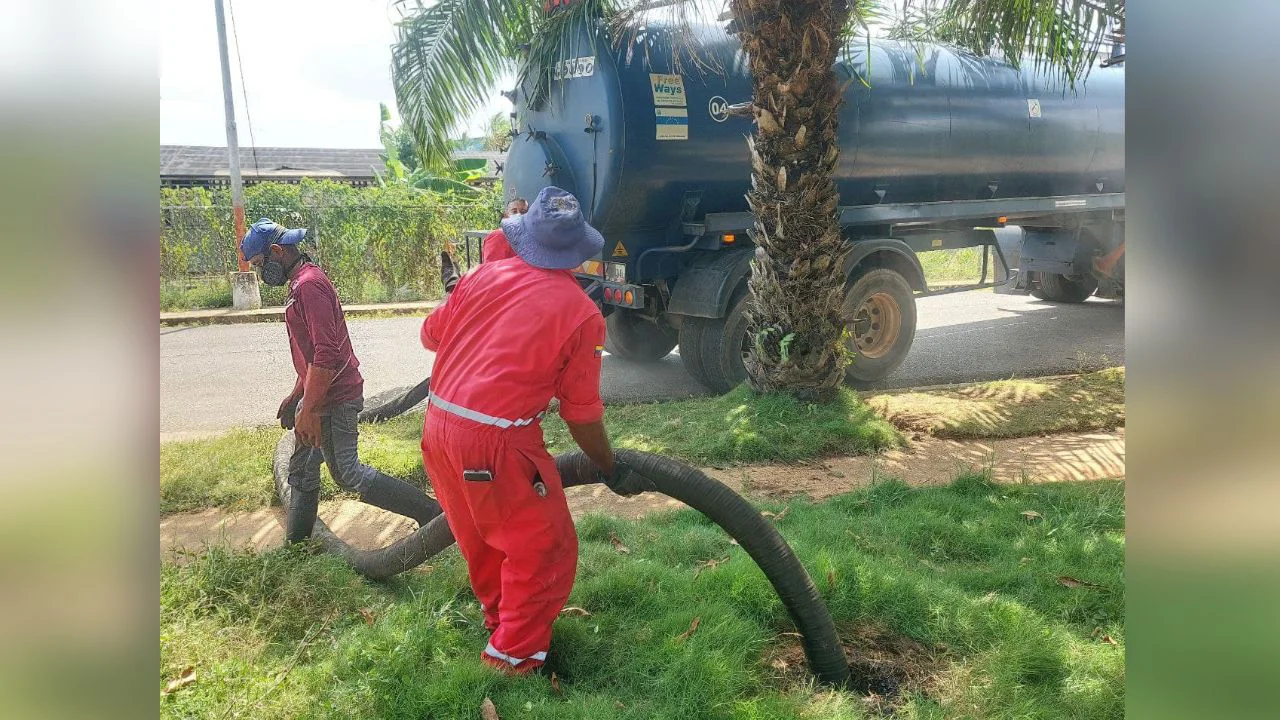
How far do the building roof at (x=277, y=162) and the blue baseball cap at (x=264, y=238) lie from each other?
81.2 feet

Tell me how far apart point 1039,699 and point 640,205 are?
19.3 ft

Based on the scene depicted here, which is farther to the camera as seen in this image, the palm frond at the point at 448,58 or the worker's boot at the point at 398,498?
the palm frond at the point at 448,58

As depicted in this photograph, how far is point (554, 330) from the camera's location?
10.4ft

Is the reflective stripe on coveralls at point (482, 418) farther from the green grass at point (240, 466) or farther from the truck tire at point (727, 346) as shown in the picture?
the truck tire at point (727, 346)

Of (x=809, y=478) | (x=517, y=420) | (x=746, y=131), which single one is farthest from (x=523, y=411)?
(x=746, y=131)

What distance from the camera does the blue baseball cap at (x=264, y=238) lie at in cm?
448

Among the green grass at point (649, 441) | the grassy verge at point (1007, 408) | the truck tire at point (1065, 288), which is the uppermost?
the truck tire at point (1065, 288)

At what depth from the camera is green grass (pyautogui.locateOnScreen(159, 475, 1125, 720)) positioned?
310 centimetres

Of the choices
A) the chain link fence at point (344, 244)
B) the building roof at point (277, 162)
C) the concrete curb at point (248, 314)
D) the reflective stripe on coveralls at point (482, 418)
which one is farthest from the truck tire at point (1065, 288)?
the building roof at point (277, 162)

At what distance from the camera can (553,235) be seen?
3.25 metres

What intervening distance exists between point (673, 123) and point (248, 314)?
869 cm

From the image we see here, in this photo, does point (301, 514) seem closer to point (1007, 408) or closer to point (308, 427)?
point (308, 427)

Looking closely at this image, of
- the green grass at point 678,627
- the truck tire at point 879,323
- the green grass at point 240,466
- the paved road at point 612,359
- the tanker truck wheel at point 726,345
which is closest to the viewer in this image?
the green grass at point 678,627
